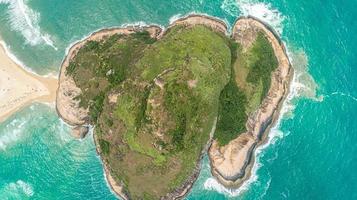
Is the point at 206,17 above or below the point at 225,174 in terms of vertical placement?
above

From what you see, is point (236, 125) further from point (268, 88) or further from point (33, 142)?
point (33, 142)

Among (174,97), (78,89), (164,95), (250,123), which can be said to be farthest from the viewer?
(250,123)

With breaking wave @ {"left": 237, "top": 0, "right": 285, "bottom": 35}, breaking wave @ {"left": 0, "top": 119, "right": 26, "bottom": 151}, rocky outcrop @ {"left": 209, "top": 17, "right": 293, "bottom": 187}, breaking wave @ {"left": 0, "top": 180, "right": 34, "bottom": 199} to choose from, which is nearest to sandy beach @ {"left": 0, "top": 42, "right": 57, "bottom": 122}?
breaking wave @ {"left": 0, "top": 119, "right": 26, "bottom": 151}

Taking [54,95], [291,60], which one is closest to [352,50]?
[291,60]

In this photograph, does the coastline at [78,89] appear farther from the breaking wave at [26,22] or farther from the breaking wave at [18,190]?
the breaking wave at [18,190]

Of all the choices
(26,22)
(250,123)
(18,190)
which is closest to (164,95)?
(250,123)

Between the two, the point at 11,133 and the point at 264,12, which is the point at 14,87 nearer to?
the point at 11,133

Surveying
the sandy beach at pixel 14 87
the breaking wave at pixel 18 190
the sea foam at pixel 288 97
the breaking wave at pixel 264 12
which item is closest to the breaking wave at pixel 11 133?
the sandy beach at pixel 14 87
